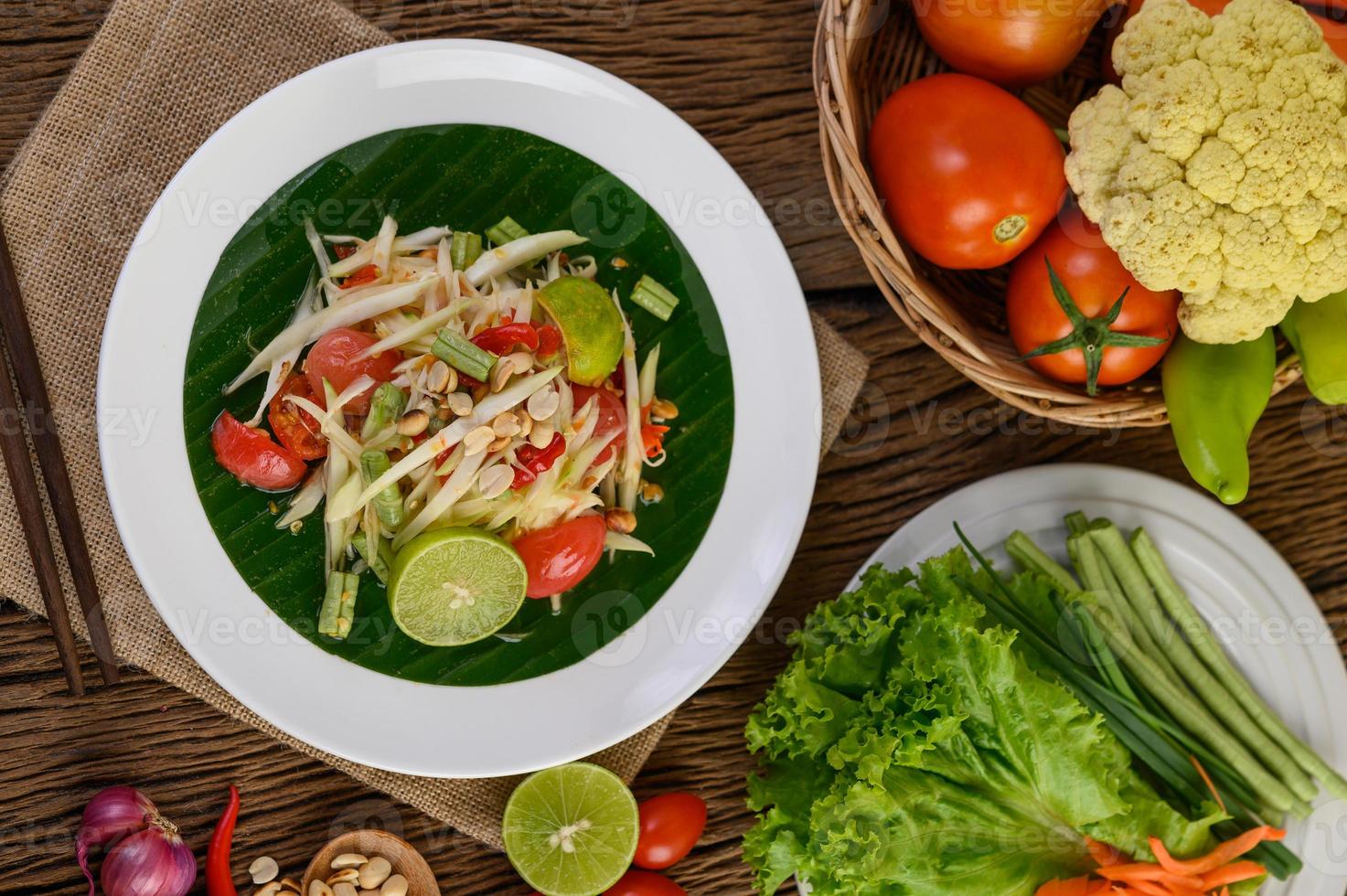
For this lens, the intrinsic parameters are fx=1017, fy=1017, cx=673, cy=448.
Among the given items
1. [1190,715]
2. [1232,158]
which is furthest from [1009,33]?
[1190,715]

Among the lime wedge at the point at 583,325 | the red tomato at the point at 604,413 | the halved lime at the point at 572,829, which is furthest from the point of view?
the halved lime at the point at 572,829

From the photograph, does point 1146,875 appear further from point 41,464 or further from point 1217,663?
point 41,464

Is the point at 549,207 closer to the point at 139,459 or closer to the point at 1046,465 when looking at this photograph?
the point at 139,459

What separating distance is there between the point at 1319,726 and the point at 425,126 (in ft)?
10.2

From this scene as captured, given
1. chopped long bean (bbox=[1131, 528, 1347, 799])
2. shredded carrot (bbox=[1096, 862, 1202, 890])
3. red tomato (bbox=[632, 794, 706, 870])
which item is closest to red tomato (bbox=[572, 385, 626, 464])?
red tomato (bbox=[632, 794, 706, 870])

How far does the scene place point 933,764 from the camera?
2623 mm

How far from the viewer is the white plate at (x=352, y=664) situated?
2.47m

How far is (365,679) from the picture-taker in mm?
2639

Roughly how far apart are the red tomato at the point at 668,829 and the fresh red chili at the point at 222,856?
1.12 m


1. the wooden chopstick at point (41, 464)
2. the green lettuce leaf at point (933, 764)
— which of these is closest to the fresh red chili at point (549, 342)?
the green lettuce leaf at point (933, 764)

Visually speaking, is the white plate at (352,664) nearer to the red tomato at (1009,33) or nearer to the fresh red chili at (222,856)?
the fresh red chili at (222,856)

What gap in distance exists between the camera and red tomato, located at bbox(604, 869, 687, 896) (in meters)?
2.92

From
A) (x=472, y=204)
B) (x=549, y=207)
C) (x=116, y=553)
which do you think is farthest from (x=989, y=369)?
(x=116, y=553)

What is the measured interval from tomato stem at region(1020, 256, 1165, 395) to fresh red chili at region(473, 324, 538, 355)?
1296 millimetres
